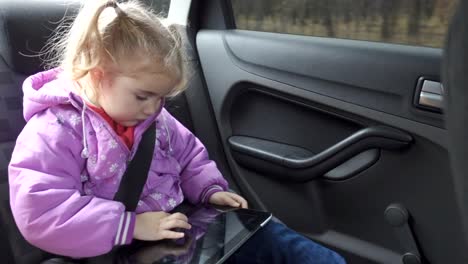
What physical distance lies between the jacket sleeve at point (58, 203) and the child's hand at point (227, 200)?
32 cm

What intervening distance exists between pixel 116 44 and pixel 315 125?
74 centimetres

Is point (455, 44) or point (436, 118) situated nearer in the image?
point (455, 44)

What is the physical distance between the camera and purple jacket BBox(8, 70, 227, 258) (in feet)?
3.91

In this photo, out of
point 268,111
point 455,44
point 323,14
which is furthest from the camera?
point 268,111

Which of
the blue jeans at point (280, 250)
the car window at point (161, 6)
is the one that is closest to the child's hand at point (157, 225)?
the blue jeans at point (280, 250)

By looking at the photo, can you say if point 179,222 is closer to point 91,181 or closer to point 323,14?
point 91,181

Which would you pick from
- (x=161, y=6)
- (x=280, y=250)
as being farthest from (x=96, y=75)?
(x=161, y=6)

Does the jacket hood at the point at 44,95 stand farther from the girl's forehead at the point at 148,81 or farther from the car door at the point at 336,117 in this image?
the car door at the point at 336,117

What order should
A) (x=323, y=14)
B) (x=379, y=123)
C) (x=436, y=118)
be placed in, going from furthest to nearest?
(x=323, y=14) < (x=379, y=123) < (x=436, y=118)

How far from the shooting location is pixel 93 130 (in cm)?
130

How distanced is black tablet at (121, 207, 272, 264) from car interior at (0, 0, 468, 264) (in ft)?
0.97

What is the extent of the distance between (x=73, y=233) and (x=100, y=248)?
0.07 metres

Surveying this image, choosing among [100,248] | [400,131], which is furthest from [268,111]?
[100,248]

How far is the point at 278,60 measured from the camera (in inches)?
70.9
